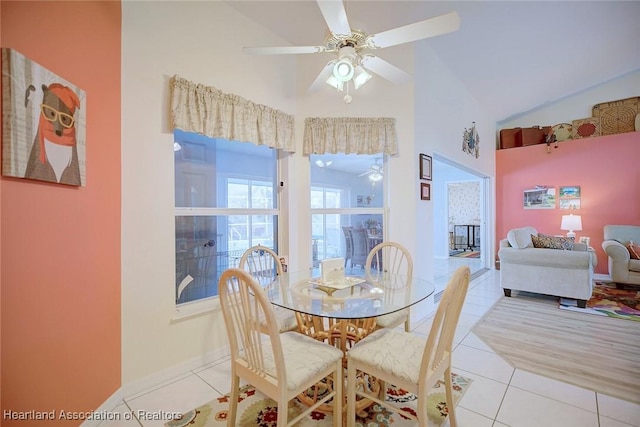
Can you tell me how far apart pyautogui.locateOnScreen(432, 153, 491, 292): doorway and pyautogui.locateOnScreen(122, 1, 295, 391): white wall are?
296 cm

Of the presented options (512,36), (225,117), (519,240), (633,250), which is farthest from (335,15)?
(633,250)

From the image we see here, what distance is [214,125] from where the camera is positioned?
226cm

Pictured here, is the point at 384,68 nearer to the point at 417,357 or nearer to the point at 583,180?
the point at 417,357

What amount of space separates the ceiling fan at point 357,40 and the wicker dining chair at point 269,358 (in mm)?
1353

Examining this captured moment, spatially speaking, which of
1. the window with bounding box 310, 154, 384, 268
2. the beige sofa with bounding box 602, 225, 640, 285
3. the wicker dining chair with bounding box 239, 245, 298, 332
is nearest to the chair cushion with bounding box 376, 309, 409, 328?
the wicker dining chair with bounding box 239, 245, 298, 332

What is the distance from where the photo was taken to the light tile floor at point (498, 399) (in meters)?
1.60

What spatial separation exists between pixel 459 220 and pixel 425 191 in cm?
686

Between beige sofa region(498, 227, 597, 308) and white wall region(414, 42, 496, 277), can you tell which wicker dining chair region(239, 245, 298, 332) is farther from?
beige sofa region(498, 227, 597, 308)

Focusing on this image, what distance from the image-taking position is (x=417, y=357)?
4.67 ft

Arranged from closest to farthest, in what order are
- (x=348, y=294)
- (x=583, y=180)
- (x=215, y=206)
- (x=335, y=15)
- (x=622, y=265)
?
(x=335, y=15) → (x=348, y=294) → (x=215, y=206) → (x=622, y=265) → (x=583, y=180)

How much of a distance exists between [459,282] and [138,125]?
220 cm

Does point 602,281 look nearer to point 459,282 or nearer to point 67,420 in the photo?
point 459,282

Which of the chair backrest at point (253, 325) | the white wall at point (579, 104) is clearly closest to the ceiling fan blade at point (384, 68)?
the chair backrest at point (253, 325)

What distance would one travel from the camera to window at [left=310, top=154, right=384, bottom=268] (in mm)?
3135
